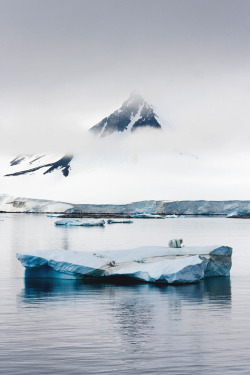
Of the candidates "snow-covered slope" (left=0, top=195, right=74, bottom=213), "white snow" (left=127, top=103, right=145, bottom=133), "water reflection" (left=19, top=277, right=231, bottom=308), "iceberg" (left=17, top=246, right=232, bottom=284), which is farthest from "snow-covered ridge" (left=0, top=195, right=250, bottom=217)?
"water reflection" (left=19, top=277, right=231, bottom=308)

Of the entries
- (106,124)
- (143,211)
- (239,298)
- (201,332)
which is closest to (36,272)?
(239,298)

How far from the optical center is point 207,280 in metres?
20.5

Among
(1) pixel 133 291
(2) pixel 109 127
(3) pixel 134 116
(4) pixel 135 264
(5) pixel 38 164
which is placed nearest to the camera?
(1) pixel 133 291

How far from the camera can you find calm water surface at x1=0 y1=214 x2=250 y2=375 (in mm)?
9695

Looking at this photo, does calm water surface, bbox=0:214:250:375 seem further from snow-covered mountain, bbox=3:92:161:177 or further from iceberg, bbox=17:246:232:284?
snow-covered mountain, bbox=3:92:161:177

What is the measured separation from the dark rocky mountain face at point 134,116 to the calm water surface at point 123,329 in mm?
124846

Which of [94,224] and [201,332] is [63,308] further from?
[94,224]

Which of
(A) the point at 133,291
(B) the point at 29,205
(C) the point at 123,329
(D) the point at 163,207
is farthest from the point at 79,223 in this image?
(C) the point at 123,329

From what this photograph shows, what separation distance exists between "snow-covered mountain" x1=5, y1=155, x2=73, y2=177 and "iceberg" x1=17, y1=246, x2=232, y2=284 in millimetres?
132280

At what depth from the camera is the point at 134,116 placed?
14375 centimetres

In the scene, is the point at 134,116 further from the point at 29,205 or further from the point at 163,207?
the point at 163,207

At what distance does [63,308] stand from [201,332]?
4.15 meters

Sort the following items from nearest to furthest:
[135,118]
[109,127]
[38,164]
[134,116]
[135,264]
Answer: [135,264] < [134,116] < [135,118] < [109,127] < [38,164]

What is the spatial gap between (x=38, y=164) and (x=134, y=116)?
121 feet
